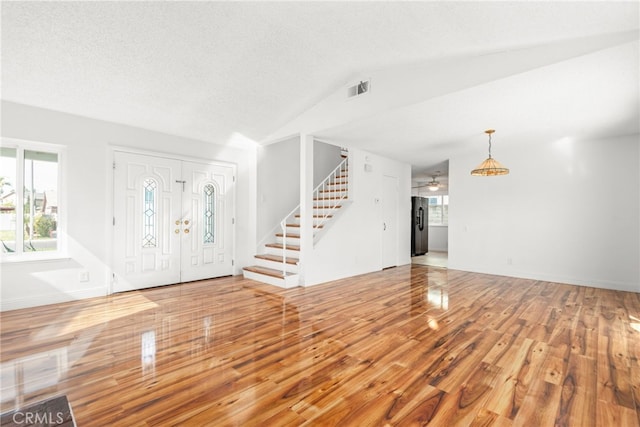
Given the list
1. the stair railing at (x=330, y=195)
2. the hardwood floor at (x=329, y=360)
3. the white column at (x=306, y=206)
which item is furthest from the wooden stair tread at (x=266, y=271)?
the stair railing at (x=330, y=195)

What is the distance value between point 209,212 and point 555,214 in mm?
6463

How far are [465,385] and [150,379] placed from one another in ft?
7.37

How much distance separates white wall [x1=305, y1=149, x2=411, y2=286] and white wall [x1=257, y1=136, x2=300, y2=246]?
1523 millimetres

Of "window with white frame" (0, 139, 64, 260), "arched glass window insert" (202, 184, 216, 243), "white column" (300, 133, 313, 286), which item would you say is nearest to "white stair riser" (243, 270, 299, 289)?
"white column" (300, 133, 313, 286)

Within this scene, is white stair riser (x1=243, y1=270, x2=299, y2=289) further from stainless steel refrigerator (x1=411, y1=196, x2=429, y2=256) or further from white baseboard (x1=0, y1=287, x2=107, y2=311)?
stainless steel refrigerator (x1=411, y1=196, x2=429, y2=256)

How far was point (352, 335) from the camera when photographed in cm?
296

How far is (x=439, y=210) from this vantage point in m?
11.8

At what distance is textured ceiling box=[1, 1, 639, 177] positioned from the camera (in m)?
Result: 2.57

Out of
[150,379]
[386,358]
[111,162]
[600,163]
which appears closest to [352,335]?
[386,358]

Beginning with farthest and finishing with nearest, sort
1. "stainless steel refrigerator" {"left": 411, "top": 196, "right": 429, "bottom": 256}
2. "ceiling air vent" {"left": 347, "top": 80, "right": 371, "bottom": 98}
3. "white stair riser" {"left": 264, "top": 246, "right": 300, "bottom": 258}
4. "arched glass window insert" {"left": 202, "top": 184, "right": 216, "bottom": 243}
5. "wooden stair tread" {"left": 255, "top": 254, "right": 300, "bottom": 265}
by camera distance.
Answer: "stainless steel refrigerator" {"left": 411, "top": 196, "right": 429, "bottom": 256} < "white stair riser" {"left": 264, "top": 246, "right": 300, "bottom": 258} < "arched glass window insert" {"left": 202, "top": 184, "right": 216, "bottom": 243} < "wooden stair tread" {"left": 255, "top": 254, "right": 300, "bottom": 265} < "ceiling air vent" {"left": 347, "top": 80, "right": 371, "bottom": 98}

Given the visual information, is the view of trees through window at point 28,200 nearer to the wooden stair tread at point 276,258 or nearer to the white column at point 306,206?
the wooden stair tread at point 276,258

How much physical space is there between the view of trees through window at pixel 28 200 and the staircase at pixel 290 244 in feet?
9.80

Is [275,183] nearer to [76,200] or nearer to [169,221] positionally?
[169,221]

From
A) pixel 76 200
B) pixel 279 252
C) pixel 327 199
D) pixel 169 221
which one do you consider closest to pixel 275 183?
pixel 327 199
